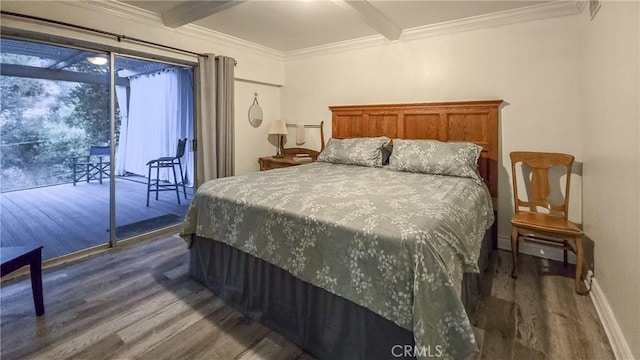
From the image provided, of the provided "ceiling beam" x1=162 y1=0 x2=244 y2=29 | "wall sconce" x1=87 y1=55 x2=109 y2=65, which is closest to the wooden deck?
"wall sconce" x1=87 y1=55 x2=109 y2=65

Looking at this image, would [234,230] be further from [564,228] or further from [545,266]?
[545,266]

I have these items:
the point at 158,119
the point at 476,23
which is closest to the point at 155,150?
the point at 158,119

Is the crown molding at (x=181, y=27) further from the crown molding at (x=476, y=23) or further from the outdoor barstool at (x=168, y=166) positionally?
the outdoor barstool at (x=168, y=166)

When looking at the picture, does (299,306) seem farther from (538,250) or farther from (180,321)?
(538,250)

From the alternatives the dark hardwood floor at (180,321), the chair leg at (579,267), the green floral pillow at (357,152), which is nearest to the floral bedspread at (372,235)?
the dark hardwood floor at (180,321)

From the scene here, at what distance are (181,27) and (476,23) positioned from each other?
3.06 m

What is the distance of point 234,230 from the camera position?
6.51 feet

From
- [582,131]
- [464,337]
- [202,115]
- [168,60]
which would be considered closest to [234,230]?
[464,337]

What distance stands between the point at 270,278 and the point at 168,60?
8.87 ft

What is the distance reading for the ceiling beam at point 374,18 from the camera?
103 inches

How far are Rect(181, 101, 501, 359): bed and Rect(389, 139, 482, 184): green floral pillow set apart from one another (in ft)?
0.30

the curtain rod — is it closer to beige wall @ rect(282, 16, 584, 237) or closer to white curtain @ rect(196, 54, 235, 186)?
white curtain @ rect(196, 54, 235, 186)

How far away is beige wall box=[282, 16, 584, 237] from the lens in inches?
105

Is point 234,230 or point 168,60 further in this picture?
point 168,60
